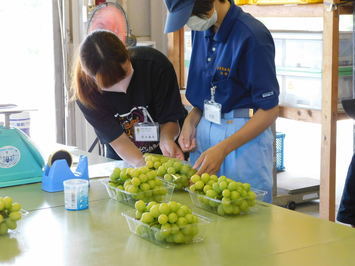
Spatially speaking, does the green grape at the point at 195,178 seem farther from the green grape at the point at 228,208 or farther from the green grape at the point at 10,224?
the green grape at the point at 10,224

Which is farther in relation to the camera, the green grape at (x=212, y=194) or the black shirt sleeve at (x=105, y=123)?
the black shirt sleeve at (x=105, y=123)

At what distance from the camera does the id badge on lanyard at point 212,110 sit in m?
2.65

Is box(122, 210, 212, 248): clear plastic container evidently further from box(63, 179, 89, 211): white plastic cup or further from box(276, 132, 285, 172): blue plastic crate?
box(276, 132, 285, 172): blue plastic crate

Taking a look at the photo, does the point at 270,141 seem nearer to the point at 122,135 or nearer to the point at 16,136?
the point at 122,135

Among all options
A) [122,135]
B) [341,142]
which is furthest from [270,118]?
[341,142]

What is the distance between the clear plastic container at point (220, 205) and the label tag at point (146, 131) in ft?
2.48

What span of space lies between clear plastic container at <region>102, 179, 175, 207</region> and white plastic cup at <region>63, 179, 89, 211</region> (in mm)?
111

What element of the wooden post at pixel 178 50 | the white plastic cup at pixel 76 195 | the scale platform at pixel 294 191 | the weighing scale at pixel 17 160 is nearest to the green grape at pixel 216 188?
the white plastic cup at pixel 76 195

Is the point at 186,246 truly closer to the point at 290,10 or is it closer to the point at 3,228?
the point at 3,228

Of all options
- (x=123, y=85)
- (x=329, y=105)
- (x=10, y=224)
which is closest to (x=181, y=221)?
(x=10, y=224)

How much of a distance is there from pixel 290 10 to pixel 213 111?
1.37 meters

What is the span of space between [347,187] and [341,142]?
3701mm

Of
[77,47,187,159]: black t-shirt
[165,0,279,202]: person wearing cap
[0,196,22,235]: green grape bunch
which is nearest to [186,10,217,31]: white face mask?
[165,0,279,202]: person wearing cap

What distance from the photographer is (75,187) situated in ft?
7.16
